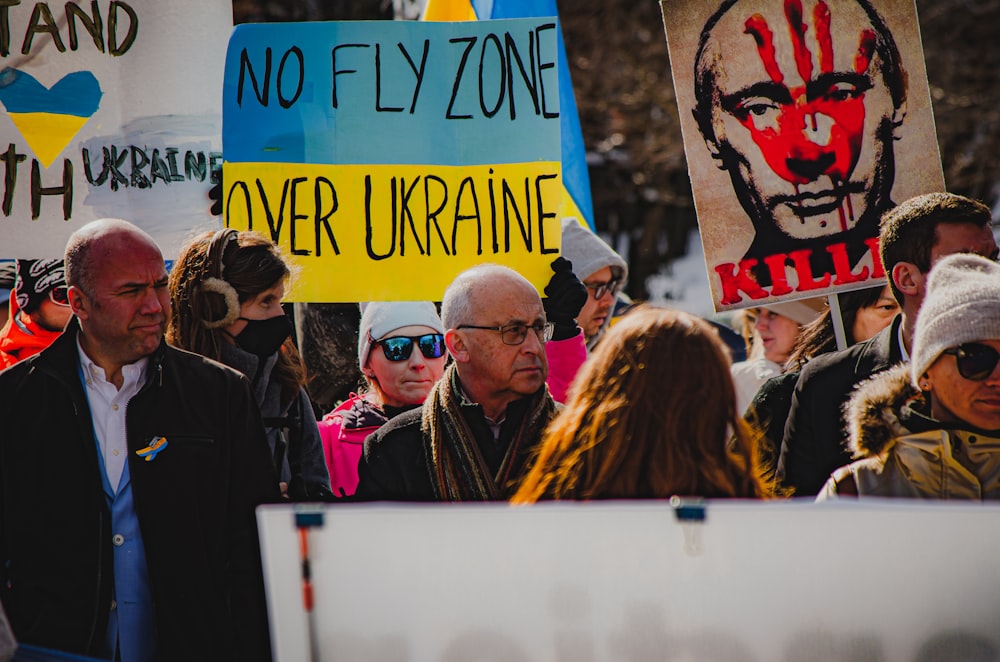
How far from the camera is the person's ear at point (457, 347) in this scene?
327 cm

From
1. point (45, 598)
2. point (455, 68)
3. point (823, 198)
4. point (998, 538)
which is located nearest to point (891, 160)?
point (823, 198)

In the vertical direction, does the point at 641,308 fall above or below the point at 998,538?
above

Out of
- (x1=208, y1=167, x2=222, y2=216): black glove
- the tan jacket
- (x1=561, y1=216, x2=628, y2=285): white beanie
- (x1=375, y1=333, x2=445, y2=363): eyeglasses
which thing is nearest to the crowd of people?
the tan jacket

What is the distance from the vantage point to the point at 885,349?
3.15 metres

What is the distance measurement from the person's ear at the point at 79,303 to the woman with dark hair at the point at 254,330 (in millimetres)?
563

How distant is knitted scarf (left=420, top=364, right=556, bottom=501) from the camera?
300 cm

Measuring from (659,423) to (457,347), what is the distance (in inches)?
45.7

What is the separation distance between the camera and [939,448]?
7.79 feet

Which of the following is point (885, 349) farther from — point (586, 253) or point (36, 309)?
point (36, 309)

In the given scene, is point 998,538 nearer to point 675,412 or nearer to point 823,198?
point 675,412

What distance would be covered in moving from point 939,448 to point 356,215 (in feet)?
7.44

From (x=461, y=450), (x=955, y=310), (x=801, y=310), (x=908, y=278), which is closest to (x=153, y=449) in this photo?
(x=461, y=450)

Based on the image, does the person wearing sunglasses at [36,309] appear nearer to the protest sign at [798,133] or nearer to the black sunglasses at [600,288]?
the black sunglasses at [600,288]

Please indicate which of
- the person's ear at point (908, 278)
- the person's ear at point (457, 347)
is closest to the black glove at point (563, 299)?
the person's ear at point (457, 347)
